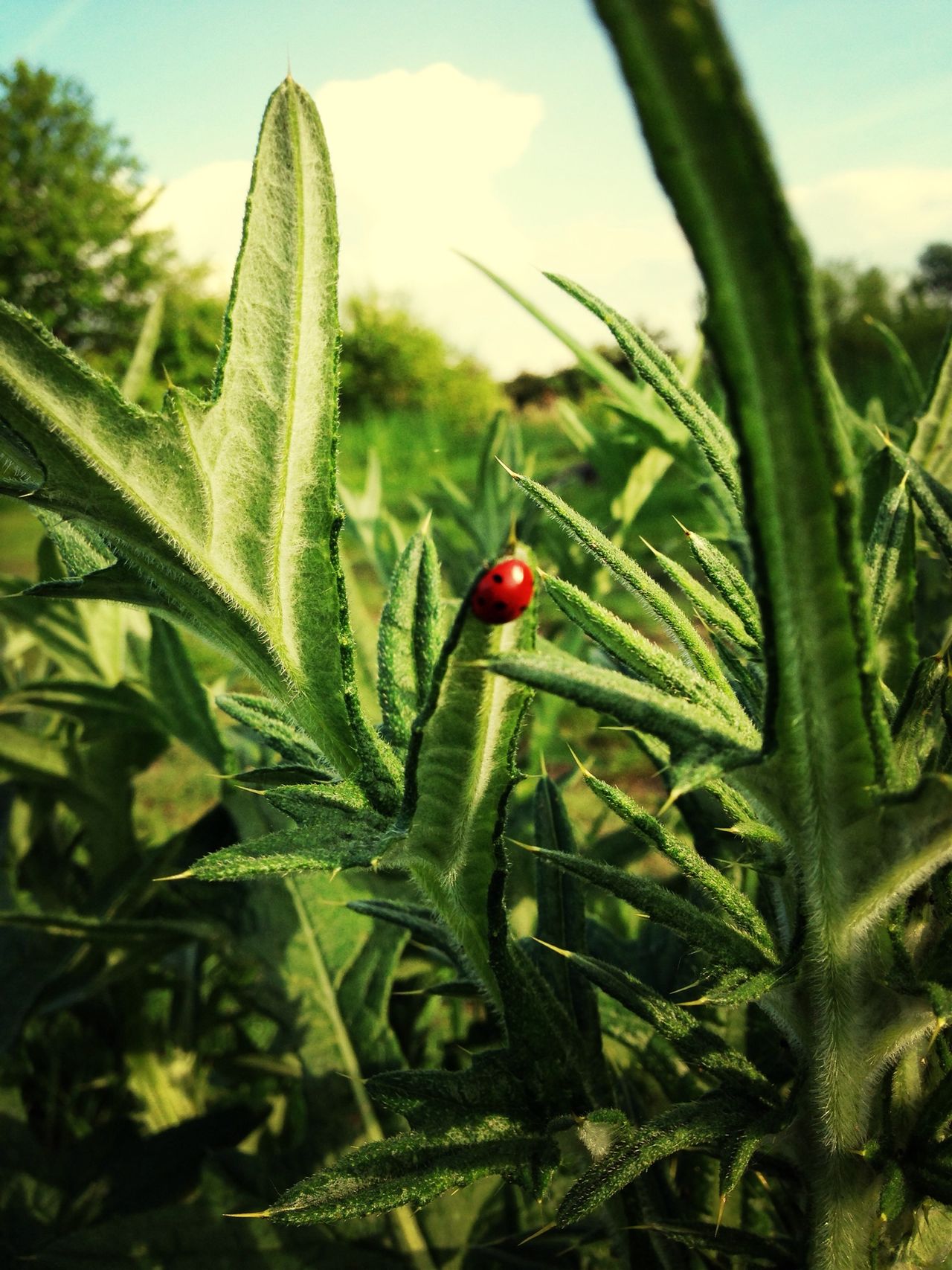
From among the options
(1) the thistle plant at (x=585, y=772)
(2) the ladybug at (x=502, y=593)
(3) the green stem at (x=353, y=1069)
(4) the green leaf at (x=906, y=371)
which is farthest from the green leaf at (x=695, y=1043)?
(4) the green leaf at (x=906, y=371)

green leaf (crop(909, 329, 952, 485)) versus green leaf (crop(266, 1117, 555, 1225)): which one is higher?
green leaf (crop(909, 329, 952, 485))

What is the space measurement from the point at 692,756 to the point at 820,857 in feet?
0.29

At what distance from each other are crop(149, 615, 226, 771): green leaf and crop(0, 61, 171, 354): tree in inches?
689

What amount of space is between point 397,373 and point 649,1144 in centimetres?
2146

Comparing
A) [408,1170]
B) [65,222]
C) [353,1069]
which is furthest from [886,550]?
[65,222]

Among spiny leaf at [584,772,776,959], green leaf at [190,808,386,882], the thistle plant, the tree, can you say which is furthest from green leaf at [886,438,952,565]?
the tree

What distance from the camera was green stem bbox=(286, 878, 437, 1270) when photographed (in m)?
0.75

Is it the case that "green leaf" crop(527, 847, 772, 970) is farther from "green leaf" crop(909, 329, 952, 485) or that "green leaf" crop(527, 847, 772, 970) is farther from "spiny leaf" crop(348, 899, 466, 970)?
"green leaf" crop(909, 329, 952, 485)

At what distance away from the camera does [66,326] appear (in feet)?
53.2

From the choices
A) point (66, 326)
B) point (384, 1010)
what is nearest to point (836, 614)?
point (384, 1010)

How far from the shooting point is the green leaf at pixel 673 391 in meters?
0.45

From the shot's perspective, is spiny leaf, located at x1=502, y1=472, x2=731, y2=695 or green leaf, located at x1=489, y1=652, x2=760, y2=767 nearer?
green leaf, located at x1=489, y1=652, x2=760, y2=767

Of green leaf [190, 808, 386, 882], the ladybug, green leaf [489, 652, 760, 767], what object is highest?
the ladybug

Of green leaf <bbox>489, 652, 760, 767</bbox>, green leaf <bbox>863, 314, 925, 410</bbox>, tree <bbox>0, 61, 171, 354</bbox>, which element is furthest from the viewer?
tree <bbox>0, 61, 171, 354</bbox>
